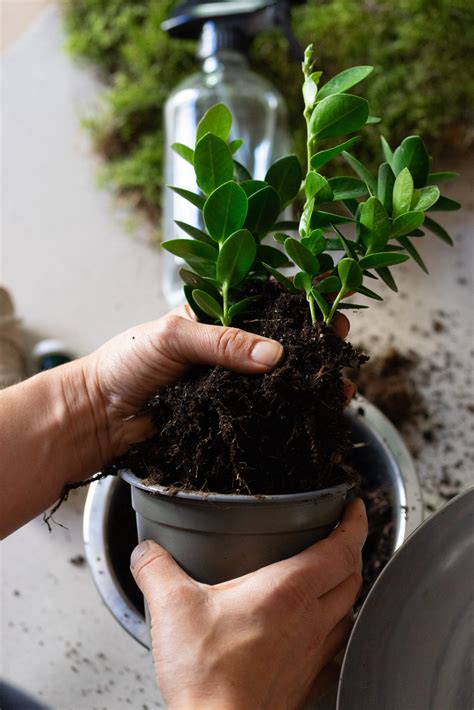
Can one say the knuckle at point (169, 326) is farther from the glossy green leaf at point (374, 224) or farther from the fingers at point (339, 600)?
the fingers at point (339, 600)

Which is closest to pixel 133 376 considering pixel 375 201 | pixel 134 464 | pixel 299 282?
pixel 134 464

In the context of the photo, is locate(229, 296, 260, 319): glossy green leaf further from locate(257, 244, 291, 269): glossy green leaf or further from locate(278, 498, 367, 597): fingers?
locate(278, 498, 367, 597): fingers

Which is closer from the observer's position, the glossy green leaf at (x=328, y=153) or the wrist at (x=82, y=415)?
the glossy green leaf at (x=328, y=153)

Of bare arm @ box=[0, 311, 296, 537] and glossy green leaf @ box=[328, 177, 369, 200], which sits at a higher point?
glossy green leaf @ box=[328, 177, 369, 200]

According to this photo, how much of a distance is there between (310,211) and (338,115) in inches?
3.6

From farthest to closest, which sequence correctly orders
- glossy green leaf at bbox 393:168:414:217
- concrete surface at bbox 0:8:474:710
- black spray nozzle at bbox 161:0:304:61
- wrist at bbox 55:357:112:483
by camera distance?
black spray nozzle at bbox 161:0:304:61, concrete surface at bbox 0:8:474:710, wrist at bbox 55:357:112:483, glossy green leaf at bbox 393:168:414:217

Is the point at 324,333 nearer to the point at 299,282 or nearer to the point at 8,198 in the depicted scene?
the point at 299,282

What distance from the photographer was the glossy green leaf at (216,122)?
65 centimetres

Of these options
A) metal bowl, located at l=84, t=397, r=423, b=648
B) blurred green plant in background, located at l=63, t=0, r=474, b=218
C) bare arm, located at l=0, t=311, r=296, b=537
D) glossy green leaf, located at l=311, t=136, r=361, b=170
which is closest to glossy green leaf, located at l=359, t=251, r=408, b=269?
glossy green leaf, located at l=311, t=136, r=361, b=170

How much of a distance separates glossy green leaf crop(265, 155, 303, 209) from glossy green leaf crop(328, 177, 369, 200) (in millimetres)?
38

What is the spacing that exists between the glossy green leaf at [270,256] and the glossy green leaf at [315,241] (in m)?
0.06

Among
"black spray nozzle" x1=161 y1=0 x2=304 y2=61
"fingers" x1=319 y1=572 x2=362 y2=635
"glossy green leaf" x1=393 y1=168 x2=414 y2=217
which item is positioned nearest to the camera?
"glossy green leaf" x1=393 y1=168 x2=414 y2=217

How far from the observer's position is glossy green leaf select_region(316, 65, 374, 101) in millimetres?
620

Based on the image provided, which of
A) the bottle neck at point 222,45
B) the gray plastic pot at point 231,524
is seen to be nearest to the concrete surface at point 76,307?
the bottle neck at point 222,45
